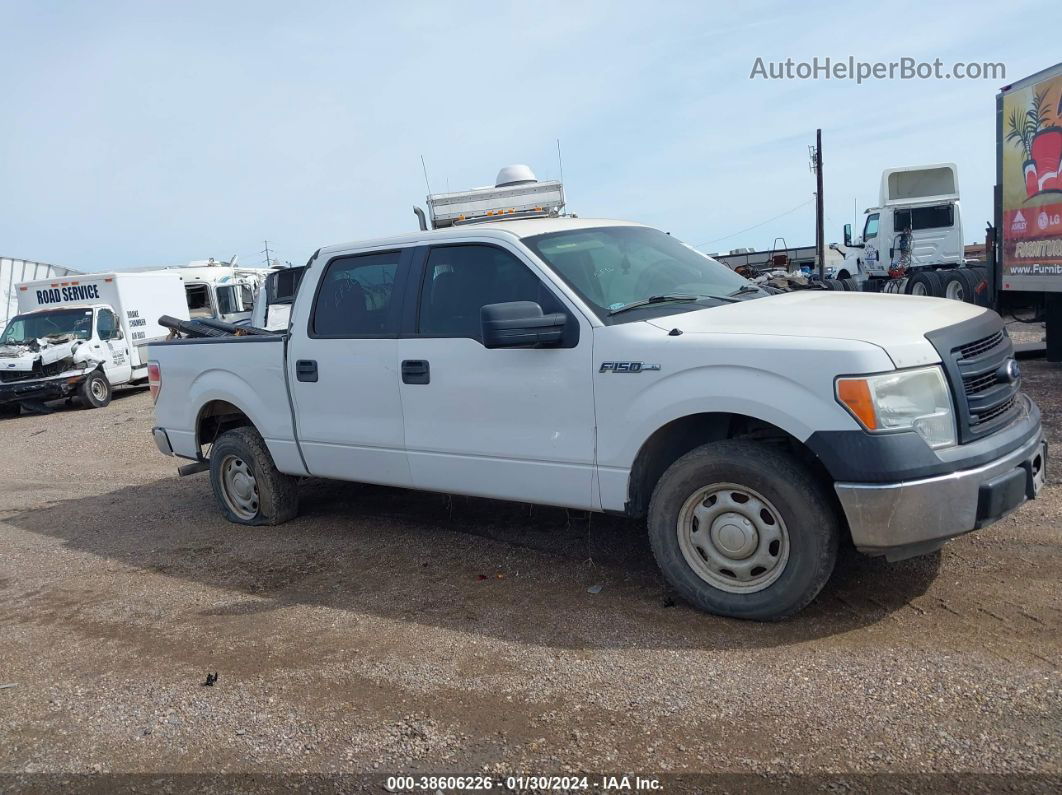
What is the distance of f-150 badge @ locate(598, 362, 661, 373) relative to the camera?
167 inches

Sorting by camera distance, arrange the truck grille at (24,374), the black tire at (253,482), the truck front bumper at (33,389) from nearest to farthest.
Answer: the black tire at (253,482), the truck front bumper at (33,389), the truck grille at (24,374)

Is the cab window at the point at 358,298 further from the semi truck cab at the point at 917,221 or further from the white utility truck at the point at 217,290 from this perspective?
the semi truck cab at the point at 917,221

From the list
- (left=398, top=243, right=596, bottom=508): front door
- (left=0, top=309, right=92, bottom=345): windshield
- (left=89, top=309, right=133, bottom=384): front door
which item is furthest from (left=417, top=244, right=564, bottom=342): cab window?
(left=0, top=309, right=92, bottom=345): windshield

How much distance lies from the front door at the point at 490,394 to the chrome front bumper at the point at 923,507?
1318mm

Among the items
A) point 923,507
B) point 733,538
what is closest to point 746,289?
point 733,538

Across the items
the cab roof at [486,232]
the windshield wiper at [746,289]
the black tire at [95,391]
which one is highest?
the cab roof at [486,232]

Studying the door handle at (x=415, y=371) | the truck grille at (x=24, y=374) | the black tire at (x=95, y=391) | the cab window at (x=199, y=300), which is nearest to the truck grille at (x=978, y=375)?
the door handle at (x=415, y=371)

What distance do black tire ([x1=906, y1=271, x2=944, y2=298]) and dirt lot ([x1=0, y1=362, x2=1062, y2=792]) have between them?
49.0ft

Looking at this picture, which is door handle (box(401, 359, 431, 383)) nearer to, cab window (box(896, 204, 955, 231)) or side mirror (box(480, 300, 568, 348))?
side mirror (box(480, 300, 568, 348))

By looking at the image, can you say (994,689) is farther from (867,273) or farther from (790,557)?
(867,273)

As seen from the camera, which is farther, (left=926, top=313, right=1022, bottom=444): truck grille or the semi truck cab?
the semi truck cab

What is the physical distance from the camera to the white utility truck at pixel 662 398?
374 centimetres

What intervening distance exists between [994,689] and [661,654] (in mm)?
1266

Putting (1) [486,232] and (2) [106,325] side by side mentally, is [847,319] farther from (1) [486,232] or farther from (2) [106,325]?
(2) [106,325]
